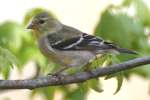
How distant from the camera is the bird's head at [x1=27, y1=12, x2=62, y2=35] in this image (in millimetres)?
4020

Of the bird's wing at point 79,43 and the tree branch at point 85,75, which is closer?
the tree branch at point 85,75

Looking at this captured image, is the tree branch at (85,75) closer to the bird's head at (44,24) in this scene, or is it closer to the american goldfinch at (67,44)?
the american goldfinch at (67,44)

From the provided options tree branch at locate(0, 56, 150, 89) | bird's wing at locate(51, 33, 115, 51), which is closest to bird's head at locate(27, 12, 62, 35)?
bird's wing at locate(51, 33, 115, 51)

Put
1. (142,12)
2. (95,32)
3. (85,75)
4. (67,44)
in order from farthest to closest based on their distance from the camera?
1. (142,12)
2. (95,32)
3. (67,44)
4. (85,75)

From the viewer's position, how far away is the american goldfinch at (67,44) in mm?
3730

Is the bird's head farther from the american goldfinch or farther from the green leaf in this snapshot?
the green leaf

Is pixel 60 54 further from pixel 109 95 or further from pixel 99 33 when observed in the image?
pixel 109 95

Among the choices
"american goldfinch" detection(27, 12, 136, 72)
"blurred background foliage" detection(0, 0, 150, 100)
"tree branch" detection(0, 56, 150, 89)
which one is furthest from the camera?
"blurred background foliage" detection(0, 0, 150, 100)

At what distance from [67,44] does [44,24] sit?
34 cm

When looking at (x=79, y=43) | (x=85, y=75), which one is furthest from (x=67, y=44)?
(x=85, y=75)

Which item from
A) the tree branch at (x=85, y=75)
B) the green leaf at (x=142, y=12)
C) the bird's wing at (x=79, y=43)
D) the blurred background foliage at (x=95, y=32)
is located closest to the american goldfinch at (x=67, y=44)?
the bird's wing at (x=79, y=43)

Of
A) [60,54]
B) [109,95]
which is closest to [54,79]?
[60,54]

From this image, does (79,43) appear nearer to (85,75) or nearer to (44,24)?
(44,24)

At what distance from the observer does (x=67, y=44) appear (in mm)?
3891
